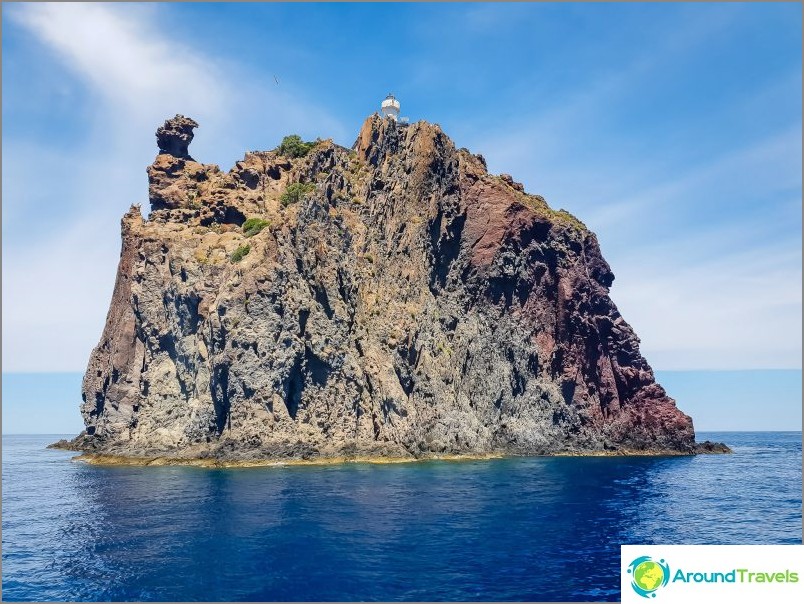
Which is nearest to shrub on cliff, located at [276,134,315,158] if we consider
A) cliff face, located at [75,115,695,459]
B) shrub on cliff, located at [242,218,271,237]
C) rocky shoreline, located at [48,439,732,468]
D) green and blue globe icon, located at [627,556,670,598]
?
cliff face, located at [75,115,695,459]

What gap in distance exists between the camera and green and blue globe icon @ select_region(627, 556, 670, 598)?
1909 cm

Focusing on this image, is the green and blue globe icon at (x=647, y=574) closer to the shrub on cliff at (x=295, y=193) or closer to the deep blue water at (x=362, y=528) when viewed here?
the deep blue water at (x=362, y=528)

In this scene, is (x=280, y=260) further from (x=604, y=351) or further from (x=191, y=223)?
(x=604, y=351)

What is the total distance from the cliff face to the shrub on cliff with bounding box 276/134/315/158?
250 cm

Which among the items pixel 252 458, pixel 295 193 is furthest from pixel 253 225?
pixel 252 458

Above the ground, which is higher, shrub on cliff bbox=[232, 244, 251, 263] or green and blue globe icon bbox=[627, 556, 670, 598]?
shrub on cliff bbox=[232, 244, 251, 263]

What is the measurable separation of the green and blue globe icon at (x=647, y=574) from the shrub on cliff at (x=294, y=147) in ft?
310

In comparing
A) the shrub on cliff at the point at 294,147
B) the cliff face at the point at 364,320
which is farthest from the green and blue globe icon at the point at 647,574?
the shrub on cliff at the point at 294,147

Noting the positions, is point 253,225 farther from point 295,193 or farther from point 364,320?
point 364,320

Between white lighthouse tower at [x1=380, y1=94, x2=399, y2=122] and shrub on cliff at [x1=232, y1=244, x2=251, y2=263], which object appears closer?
shrub on cliff at [x1=232, y1=244, x2=251, y2=263]

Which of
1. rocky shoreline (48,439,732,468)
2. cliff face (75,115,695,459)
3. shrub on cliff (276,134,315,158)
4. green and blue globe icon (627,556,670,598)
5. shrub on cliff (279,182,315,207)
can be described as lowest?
rocky shoreline (48,439,732,468)

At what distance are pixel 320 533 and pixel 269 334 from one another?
148ft

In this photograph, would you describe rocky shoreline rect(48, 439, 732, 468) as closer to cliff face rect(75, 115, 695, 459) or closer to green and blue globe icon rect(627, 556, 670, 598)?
cliff face rect(75, 115, 695, 459)

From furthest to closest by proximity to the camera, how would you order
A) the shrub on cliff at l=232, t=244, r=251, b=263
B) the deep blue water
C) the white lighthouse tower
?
the white lighthouse tower < the shrub on cliff at l=232, t=244, r=251, b=263 < the deep blue water
